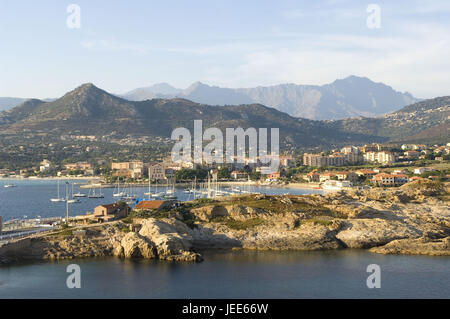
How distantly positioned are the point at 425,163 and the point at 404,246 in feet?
172

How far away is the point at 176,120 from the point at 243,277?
14481cm

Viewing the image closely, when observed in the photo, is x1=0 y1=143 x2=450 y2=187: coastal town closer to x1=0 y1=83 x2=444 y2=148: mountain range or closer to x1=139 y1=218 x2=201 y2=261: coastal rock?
x1=139 y1=218 x2=201 y2=261: coastal rock

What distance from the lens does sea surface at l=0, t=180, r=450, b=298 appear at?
21.5 m

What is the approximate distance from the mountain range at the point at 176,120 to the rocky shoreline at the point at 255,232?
4138 inches

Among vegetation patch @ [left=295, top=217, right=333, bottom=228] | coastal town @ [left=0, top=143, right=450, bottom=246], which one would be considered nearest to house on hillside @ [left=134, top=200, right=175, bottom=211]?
vegetation patch @ [left=295, top=217, right=333, bottom=228]

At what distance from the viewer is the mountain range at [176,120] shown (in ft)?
480

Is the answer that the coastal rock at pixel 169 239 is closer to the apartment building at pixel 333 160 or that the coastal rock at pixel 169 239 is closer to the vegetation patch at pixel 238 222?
the vegetation patch at pixel 238 222

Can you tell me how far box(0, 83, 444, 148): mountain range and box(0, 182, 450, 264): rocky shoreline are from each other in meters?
105

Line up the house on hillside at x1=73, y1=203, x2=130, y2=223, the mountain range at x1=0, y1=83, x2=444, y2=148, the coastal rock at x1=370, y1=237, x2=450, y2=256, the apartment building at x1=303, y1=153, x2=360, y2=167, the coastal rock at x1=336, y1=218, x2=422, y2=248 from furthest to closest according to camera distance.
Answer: the mountain range at x1=0, y1=83, x2=444, y2=148
the apartment building at x1=303, y1=153, x2=360, y2=167
the house on hillside at x1=73, y1=203, x2=130, y2=223
the coastal rock at x1=336, y1=218, x2=422, y2=248
the coastal rock at x1=370, y1=237, x2=450, y2=256

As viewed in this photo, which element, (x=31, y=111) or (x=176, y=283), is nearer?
(x=176, y=283)

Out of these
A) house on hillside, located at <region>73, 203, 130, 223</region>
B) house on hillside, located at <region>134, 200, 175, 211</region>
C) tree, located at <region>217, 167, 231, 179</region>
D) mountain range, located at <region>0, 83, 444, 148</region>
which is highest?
mountain range, located at <region>0, 83, 444, 148</region>
